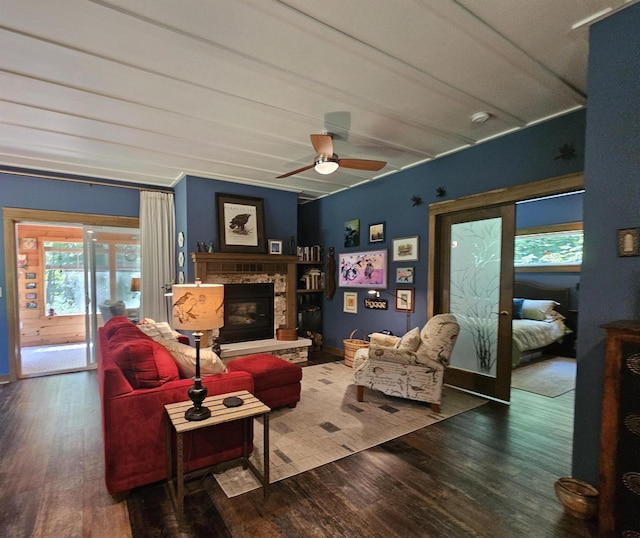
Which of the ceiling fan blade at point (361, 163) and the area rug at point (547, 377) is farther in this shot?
the area rug at point (547, 377)

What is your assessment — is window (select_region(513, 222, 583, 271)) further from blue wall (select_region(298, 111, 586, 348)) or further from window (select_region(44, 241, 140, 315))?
window (select_region(44, 241, 140, 315))

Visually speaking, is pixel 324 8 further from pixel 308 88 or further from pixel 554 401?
pixel 554 401

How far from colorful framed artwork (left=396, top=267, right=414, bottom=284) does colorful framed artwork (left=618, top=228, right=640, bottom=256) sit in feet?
8.60

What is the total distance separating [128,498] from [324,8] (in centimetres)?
306

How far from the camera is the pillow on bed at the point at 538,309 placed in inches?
218

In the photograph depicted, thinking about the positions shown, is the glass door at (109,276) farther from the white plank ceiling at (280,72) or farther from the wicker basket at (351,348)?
the wicker basket at (351,348)

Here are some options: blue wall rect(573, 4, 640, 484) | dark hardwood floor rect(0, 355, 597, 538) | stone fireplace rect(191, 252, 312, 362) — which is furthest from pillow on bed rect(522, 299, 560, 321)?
blue wall rect(573, 4, 640, 484)

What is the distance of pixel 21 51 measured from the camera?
2.01 m

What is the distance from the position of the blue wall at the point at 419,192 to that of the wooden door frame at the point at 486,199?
7 centimetres

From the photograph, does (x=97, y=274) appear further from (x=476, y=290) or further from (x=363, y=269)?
(x=476, y=290)

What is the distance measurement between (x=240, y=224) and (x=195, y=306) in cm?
319

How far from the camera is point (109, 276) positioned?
4879mm

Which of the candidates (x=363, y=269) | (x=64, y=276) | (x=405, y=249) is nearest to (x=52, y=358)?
(x=64, y=276)

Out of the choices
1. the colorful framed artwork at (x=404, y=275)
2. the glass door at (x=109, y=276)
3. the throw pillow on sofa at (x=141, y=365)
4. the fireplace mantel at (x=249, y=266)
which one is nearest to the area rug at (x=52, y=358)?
the glass door at (x=109, y=276)
